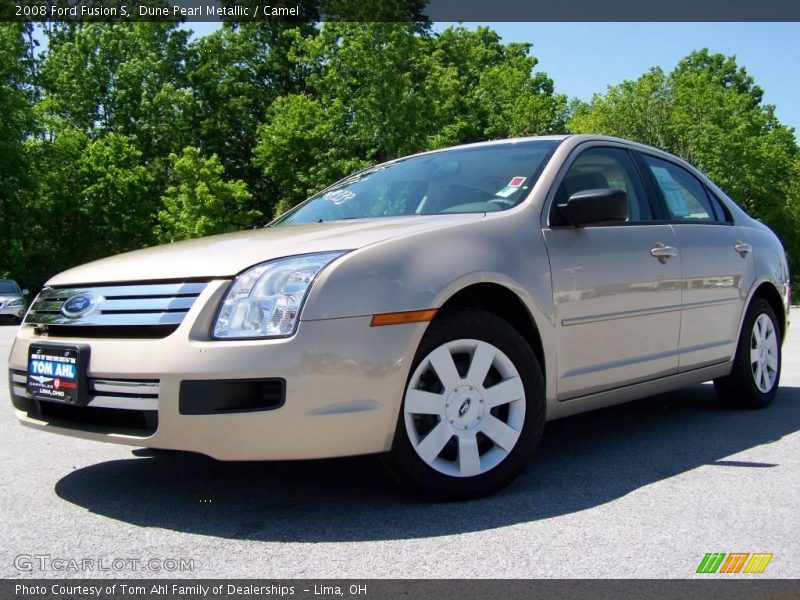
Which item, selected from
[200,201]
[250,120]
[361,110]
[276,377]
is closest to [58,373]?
[276,377]

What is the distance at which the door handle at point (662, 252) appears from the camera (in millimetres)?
4406

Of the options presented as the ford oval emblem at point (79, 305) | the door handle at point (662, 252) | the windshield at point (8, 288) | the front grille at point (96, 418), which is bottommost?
the windshield at point (8, 288)

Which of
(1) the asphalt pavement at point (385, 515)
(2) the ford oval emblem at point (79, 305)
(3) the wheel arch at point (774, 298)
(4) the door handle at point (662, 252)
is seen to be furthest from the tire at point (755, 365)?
(2) the ford oval emblem at point (79, 305)

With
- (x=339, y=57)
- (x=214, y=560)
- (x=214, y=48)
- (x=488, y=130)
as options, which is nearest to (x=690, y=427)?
(x=214, y=560)

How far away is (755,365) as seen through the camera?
547cm

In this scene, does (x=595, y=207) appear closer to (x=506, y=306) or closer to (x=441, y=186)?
(x=506, y=306)

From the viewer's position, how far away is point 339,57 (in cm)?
3553

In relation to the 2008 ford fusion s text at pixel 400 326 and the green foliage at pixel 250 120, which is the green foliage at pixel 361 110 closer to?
the green foliage at pixel 250 120

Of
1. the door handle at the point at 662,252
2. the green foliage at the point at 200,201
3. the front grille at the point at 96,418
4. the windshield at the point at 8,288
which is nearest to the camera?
the front grille at the point at 96,418

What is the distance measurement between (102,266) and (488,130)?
128 ft

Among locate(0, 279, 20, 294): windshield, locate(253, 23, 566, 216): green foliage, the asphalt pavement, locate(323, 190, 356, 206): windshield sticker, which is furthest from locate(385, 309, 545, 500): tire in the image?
locate(253, 23, 566, 216): green foliage

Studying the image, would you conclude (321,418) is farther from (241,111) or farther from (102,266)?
(241,111)

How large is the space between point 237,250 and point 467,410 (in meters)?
1.12
